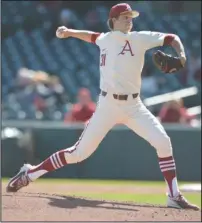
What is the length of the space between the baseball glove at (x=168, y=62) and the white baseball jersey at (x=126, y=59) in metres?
0.15

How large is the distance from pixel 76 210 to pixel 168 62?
165 cm

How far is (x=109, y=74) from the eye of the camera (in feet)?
23.1

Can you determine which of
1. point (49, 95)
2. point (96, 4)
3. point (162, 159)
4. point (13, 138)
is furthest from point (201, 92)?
point (162, 159)

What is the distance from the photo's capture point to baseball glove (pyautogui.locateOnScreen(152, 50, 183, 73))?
699 cm

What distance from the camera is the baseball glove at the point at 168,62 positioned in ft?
22.9

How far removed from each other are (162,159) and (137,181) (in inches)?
223


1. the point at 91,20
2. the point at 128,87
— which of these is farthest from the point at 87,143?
the point at 91,20

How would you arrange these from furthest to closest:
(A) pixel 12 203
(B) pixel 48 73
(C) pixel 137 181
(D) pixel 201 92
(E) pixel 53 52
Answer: (E) pixel 53 52 < (B) pixel 48 73 < (D) pixel 201 92 < (C) pixel 137 181 < (A) pixel 12 203

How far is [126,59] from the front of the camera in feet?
23.0

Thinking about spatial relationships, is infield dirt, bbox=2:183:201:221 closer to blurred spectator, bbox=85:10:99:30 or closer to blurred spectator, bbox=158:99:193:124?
blurred spectator, bbox=158:99:193:124

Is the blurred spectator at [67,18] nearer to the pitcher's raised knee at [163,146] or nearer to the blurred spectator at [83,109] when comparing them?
the blurred spectator at [83,109]

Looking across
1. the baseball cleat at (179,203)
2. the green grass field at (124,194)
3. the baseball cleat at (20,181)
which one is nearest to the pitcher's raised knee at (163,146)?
the baseball cleat at (179,203)

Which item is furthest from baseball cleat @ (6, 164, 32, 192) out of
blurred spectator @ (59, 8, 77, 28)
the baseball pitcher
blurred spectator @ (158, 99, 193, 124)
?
blurred spectator @ (59, 8, 77, 28)

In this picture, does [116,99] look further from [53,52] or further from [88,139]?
[53,52]
